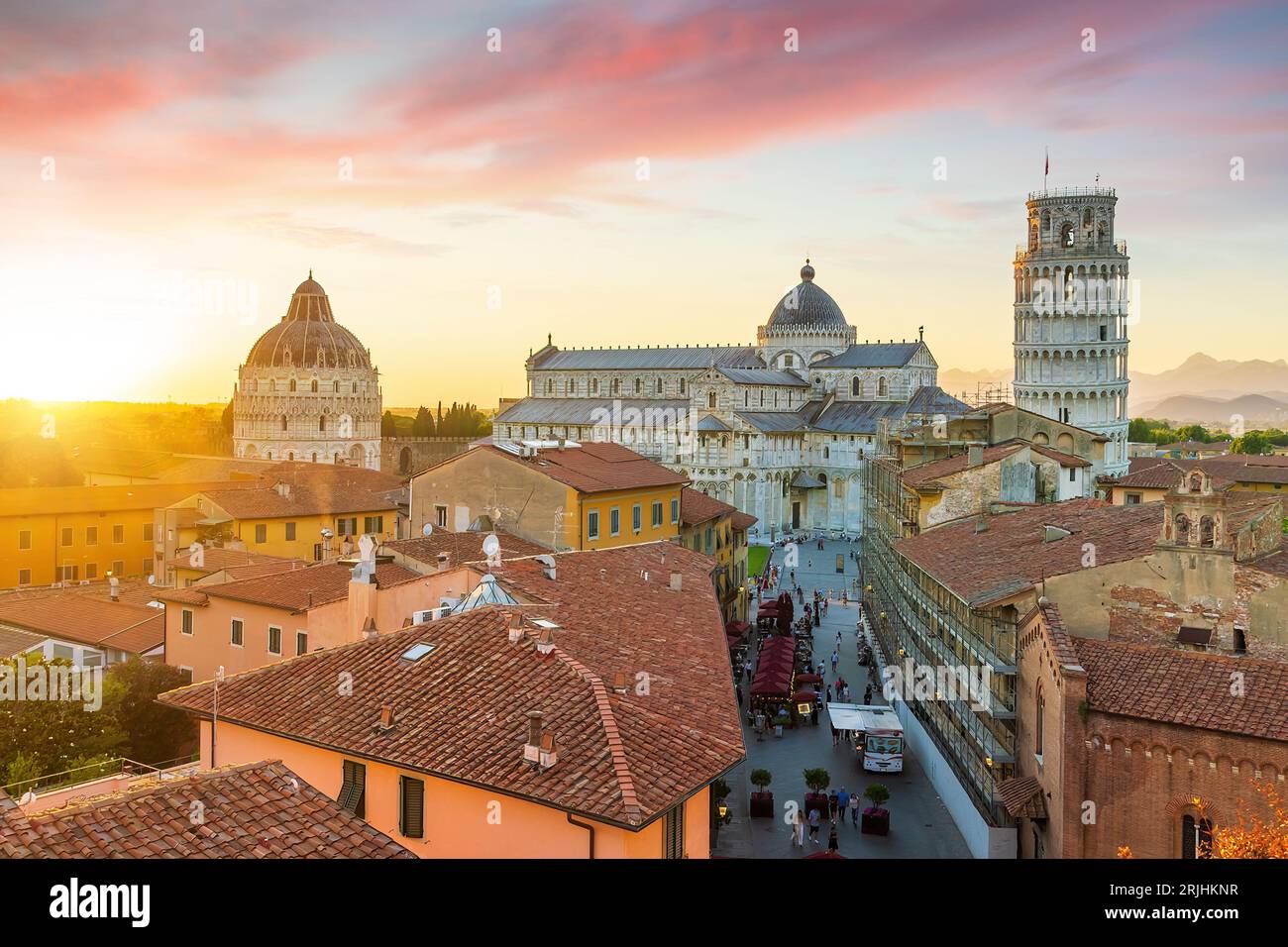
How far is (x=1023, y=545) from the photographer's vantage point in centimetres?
2173

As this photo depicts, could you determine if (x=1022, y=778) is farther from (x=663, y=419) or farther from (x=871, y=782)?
(x=663, y=419)

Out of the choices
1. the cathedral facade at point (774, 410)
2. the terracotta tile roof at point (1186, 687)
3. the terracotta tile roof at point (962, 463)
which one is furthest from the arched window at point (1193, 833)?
the cathedral facade at point (774, 410)

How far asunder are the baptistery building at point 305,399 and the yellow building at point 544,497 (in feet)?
240

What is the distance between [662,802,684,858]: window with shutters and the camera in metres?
10.1

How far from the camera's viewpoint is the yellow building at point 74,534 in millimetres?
41188

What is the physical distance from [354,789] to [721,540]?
95.2 ft

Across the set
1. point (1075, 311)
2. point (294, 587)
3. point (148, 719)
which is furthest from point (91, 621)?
point (1075, 311)

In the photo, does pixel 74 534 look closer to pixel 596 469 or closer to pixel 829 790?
pixel 596 469

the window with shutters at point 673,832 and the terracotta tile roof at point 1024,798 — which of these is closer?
the window with shutters at point 673,832

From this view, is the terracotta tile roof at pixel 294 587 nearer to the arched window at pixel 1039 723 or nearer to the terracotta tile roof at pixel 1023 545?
the terracotta tile roof at pixel 1023 545

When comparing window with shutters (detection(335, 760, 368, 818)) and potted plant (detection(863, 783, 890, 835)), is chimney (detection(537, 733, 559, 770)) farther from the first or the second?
potted plant (detection(863, 783, 890, 835))
